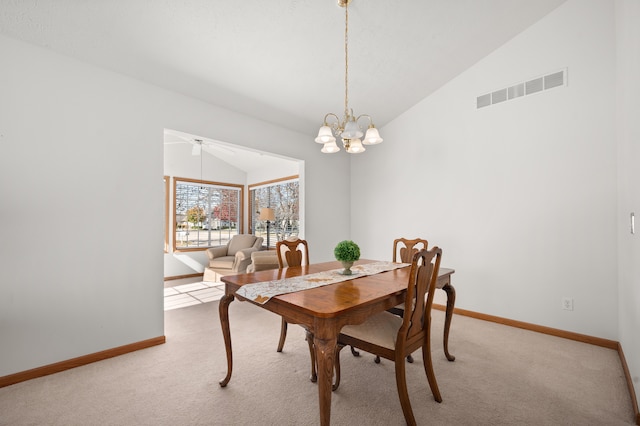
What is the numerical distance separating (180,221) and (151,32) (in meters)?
4.88

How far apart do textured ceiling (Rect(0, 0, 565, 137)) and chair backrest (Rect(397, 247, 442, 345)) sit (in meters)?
2.20

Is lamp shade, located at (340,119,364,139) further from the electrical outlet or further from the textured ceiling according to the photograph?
the electrical outlet

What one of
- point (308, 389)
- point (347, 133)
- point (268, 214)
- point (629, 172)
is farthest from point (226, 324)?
point (268, 214)

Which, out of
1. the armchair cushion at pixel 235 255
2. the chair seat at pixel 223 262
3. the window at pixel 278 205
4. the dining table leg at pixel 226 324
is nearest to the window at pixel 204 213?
the window at pixel 278 205

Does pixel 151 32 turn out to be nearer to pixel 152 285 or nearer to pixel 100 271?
pixel 100 271

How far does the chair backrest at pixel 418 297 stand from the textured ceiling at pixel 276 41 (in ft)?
7.21

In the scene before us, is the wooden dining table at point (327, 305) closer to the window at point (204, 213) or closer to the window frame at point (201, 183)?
the window frame at point (201, 183)

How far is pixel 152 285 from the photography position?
2.82 metres

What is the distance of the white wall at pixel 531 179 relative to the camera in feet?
9.03

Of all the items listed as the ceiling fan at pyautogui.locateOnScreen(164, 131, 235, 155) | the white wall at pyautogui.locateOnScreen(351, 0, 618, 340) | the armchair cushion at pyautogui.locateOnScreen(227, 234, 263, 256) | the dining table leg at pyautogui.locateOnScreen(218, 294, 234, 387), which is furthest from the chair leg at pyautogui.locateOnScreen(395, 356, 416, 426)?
the armchair cushion at pyautogui.locateOnScreen(227, 234, 263, 256)

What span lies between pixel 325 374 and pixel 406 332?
0.57 meters

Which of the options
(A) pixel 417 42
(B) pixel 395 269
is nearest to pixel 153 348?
(B) pixel 395 269

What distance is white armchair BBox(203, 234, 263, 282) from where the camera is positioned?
214 inches

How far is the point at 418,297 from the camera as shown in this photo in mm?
1763
